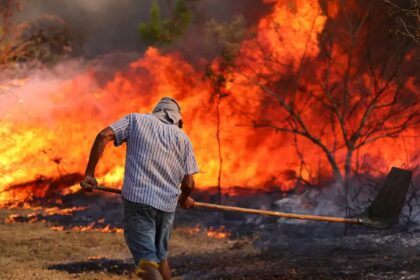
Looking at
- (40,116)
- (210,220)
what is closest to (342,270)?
(210,220)

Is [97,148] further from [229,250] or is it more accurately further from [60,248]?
[229,250]

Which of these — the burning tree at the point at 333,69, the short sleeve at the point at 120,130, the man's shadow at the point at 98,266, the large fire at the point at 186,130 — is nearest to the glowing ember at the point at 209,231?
the burning tree at the point at 333,69

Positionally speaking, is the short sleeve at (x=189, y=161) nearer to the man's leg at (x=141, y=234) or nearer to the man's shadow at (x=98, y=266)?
the man's leg at (x=141, y=234)

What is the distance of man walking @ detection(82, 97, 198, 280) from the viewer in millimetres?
4527

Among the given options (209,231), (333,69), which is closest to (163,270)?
(209,231)

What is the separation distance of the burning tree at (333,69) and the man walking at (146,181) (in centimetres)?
710

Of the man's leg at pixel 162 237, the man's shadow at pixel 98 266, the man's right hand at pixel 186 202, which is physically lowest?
the man's shadow at pixel 98 266

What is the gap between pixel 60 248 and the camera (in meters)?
9.34

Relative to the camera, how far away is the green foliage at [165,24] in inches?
1141

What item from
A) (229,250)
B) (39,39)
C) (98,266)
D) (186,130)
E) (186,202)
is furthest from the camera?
(39,39)

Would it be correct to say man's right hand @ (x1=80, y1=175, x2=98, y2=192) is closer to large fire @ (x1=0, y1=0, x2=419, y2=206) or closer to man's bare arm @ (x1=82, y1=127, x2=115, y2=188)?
man's bare arm @ (x1=82, y1=127, x2=115, y2=188)

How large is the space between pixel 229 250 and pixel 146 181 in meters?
5.49

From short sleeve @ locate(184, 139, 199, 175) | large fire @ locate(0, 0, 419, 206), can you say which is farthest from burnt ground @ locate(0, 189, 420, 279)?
short sleeve @ locate(184, 139, 199, 175)

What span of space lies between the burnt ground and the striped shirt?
9.53 ft
